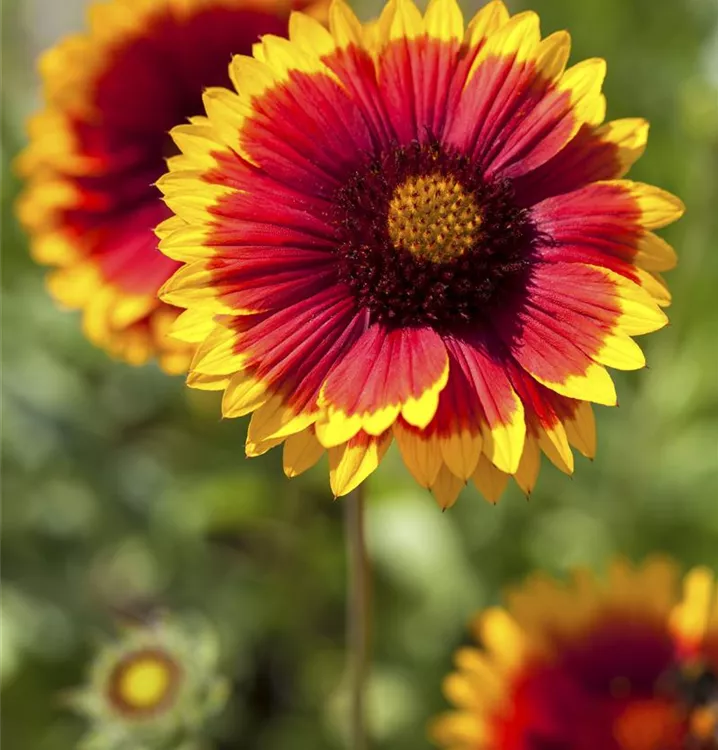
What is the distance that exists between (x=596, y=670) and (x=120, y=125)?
1.19 metres

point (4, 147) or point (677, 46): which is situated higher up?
point (677, 46)

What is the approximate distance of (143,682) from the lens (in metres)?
1.43

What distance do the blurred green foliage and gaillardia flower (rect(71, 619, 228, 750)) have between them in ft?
1.84

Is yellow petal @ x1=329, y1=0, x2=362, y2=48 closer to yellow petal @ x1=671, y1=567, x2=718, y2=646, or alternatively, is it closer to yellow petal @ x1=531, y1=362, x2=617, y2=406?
yellow petal @ x1=531, y1=362, x2=617, y2=406

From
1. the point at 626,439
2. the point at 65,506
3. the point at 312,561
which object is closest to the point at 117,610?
the point at 65,506

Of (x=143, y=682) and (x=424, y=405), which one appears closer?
(x=424, y=405)

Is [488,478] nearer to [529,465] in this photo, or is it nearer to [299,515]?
[529,465]

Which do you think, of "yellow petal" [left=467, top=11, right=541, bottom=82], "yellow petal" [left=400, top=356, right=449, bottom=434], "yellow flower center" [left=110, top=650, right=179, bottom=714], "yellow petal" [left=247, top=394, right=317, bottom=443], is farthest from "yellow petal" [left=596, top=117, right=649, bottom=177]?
"yellow flower center" [left=110, top=650, right=179, bottom=714]

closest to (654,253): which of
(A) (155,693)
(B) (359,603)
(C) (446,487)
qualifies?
(C) (446,487)

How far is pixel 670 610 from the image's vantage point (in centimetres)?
163

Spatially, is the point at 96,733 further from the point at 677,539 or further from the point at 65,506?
the point at 677,539

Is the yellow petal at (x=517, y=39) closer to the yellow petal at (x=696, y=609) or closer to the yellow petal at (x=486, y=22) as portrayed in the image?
the yellow petal at (x=486, y=22)

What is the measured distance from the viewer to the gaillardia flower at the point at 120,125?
1.49 m

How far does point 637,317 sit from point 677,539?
144 cm
